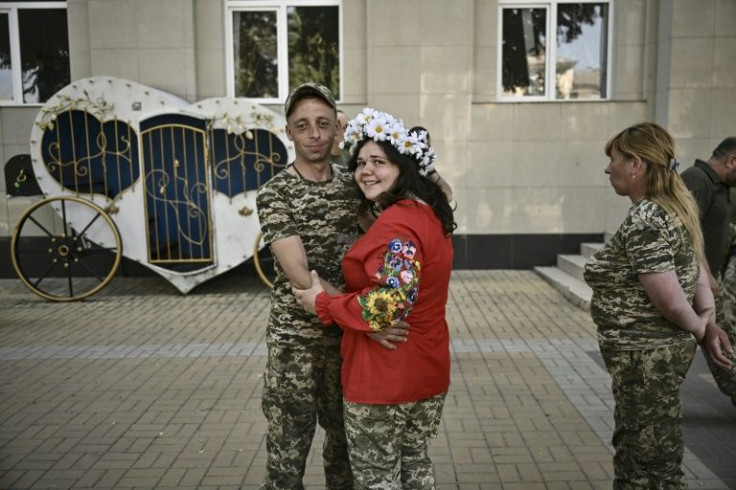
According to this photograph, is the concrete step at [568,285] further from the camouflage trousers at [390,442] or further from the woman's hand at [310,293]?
the woman's hand at [310,293]

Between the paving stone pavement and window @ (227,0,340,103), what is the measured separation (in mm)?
3990

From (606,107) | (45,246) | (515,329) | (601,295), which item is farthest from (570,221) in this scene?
(45,246)

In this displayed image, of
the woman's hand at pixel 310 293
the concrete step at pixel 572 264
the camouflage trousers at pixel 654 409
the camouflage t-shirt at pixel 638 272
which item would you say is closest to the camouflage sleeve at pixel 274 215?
the woman's hand at pixel 310 293

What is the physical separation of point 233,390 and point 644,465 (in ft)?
10.3

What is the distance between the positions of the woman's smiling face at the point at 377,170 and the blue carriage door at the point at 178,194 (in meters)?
5.89

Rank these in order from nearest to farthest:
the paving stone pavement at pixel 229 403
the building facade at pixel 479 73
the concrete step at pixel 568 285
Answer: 1. the paving stone pavement at pixel 229 403
2. the concrete step at pixel 568 285
3. the building facade at pixel 479 73

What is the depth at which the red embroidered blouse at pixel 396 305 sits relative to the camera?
2.34 m

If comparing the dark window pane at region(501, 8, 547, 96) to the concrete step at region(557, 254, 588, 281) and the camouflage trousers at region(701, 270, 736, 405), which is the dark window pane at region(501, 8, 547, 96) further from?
the camouflage trousers at region(701, 270, 736, 405)

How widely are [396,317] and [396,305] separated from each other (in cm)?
6

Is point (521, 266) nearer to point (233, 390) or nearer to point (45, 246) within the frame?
point (233, 390)

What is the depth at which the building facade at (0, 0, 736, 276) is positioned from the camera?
9.19 m

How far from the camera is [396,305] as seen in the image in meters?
2.33

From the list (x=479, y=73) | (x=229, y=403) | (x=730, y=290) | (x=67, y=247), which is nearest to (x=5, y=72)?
(x=67, y=247)

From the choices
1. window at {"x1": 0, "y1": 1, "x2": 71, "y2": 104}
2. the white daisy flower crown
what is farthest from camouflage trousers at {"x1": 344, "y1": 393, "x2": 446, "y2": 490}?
window at {"x1": 0, "y1": 1, "x2": 71, "y2": 104}
